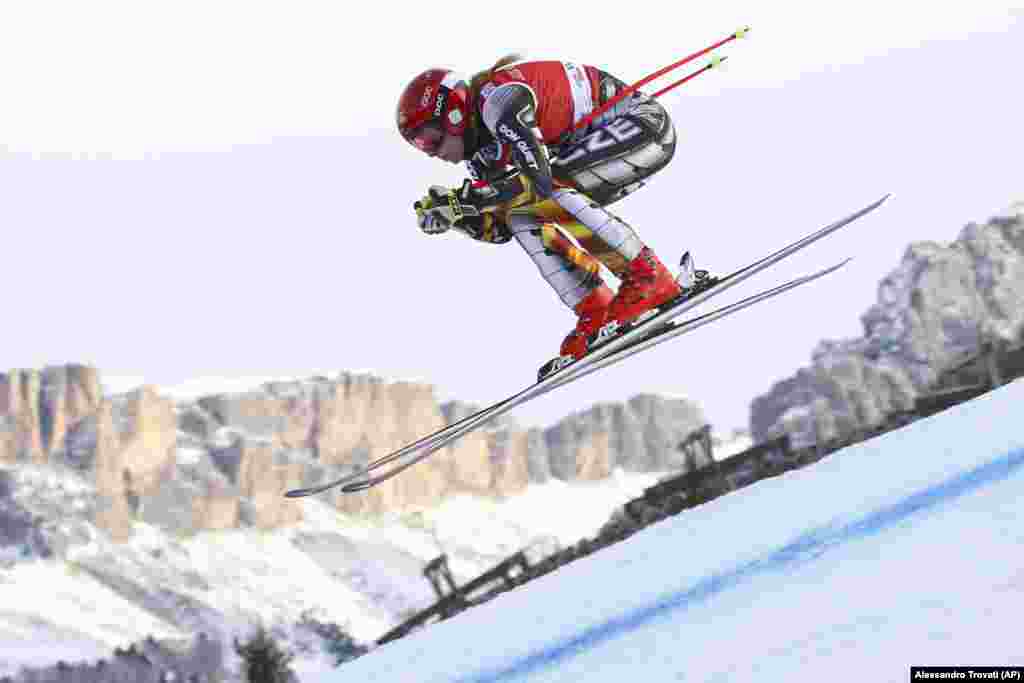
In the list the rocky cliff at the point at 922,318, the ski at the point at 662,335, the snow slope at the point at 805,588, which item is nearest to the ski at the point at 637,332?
the ski at the point at 662,335

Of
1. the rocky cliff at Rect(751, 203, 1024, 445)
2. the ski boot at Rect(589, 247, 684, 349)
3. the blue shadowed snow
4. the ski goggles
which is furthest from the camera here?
the rocky cliff at Rect(751, 203, 1024, 445)

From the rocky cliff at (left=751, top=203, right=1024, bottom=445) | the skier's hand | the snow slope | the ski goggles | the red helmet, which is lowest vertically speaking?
the snow slope

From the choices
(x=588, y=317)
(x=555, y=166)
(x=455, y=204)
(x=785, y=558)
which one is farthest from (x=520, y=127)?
(x=785, y=558)

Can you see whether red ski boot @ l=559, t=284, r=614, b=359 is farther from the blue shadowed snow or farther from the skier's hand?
the blue shadowed snow

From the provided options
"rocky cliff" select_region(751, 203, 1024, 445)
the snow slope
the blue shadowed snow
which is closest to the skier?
the snow slope

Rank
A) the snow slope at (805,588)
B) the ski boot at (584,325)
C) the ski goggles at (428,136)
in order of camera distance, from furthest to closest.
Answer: the ski boot at (584,325) → the ski goggles at (428,136) → the snow slope at (805,588)

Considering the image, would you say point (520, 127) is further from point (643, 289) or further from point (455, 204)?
point (643, 289)

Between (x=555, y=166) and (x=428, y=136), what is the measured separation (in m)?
1.04

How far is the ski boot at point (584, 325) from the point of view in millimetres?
10109

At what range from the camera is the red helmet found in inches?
358

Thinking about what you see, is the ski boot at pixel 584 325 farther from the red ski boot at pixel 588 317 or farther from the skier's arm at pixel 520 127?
the skier's arm at pixel 520 127

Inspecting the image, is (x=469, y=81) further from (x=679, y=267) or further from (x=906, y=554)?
(x=906, y=554)

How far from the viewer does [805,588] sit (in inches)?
263

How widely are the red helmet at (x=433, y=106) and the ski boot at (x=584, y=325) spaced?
5.65 ft
